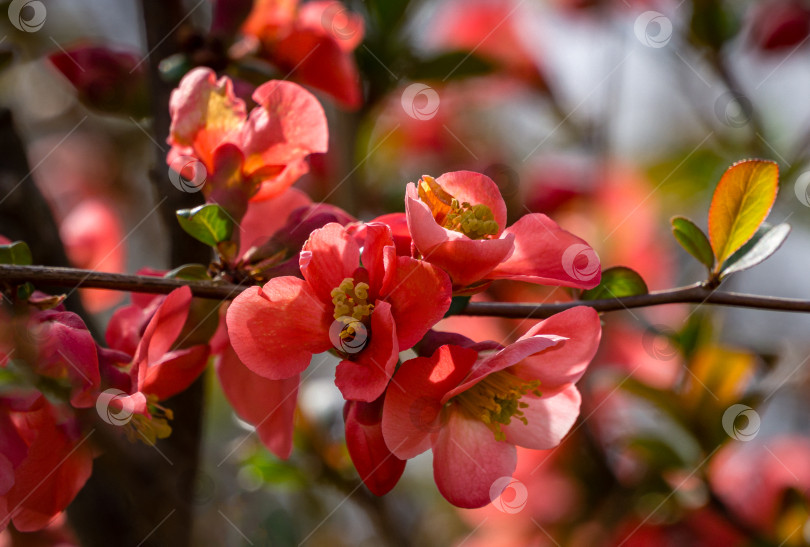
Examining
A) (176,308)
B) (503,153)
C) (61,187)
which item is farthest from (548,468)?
(61,187)

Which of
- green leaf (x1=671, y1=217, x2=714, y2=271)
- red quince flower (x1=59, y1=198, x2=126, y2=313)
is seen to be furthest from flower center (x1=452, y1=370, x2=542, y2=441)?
red quince flower (x1=59, y1=198, x2=126, y2=313)

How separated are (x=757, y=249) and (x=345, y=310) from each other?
403 millimetres

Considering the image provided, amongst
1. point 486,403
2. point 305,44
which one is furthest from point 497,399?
point 305,44

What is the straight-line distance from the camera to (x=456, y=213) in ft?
2.28

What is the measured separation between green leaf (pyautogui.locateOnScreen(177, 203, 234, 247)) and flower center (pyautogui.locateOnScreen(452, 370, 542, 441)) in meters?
0.26

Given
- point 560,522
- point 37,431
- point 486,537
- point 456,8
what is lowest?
point 486,537

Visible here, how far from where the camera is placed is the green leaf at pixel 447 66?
1327 millimetres

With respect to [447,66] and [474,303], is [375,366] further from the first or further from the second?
[447,66]

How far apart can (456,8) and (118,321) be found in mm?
1633

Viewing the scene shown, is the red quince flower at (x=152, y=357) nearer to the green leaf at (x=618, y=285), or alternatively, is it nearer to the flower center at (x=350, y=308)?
the flower center at (x=350, y=308)

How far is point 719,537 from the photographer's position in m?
1.34

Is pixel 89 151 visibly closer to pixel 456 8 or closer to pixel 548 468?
pixel 456 8

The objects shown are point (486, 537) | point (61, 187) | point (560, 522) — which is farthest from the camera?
point (61, 187)

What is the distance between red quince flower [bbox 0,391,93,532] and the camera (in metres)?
0.65
